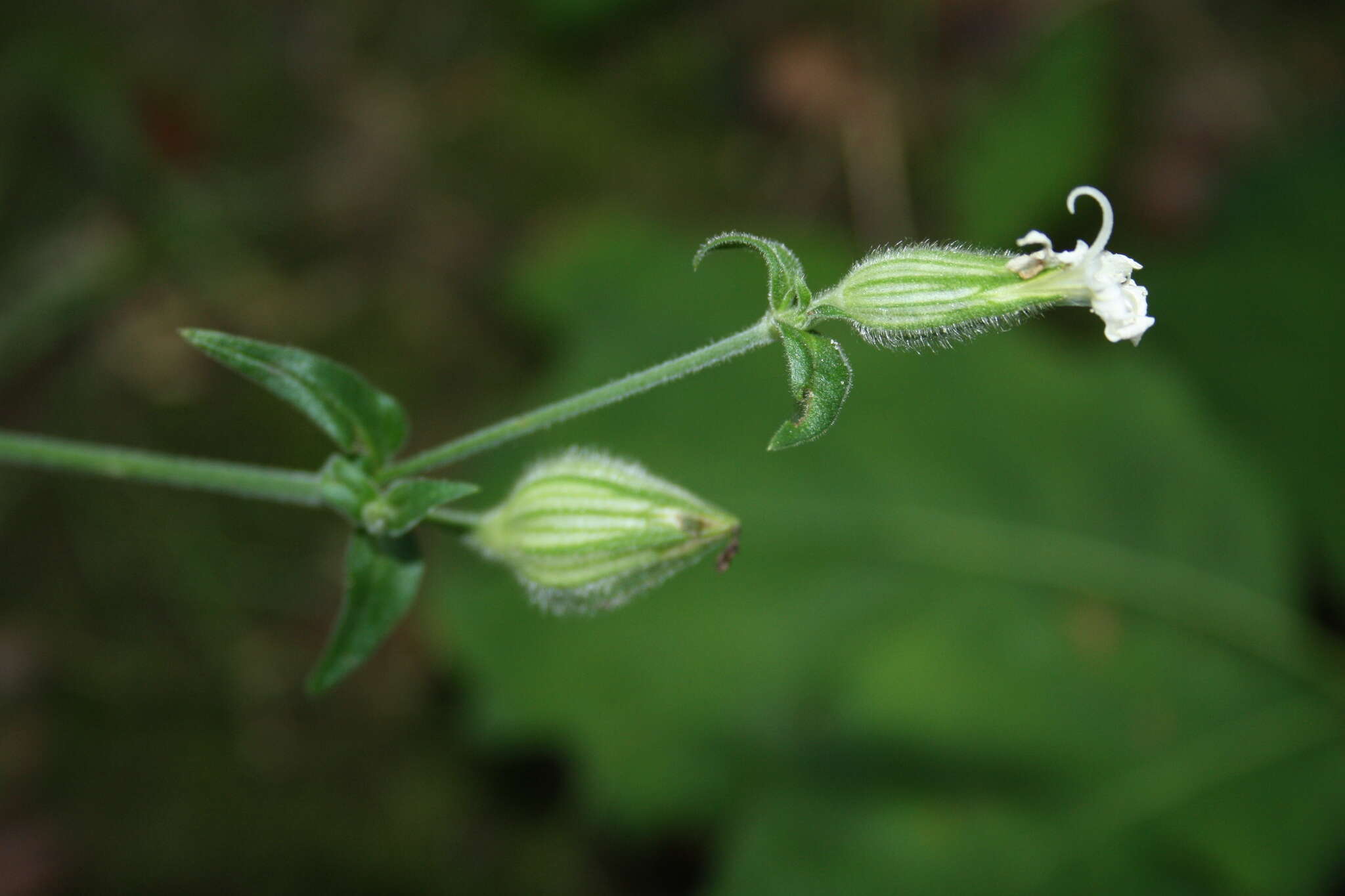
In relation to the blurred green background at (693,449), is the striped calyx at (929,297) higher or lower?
A: lower

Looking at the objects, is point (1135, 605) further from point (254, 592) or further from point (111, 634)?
point (111, 634)

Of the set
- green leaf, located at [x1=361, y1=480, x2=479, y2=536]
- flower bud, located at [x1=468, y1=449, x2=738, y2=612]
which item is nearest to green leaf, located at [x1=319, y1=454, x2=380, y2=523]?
green leaf, located at [x1=361, y1=480, x2=479, y2=536]

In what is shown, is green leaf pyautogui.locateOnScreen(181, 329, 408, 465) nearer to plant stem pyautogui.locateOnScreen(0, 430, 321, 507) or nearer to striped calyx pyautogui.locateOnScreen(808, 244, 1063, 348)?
plant stem pyautogui.locateOnScreen(0, 430, 321, 507)

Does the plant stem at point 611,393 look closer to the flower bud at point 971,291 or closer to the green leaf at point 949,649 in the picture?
the flower bud at point 971,291

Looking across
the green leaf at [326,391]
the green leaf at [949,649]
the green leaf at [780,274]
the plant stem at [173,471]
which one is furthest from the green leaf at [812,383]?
the green leaf at [949,649]

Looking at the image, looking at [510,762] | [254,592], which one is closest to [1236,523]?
[510,762]
